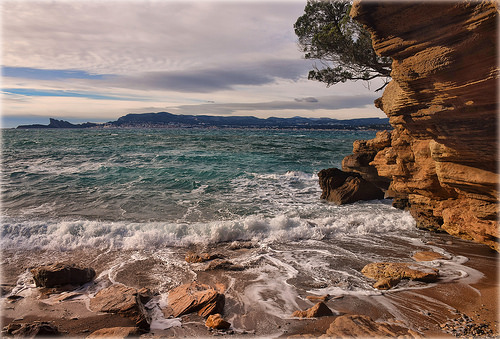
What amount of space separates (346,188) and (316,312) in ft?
30.8

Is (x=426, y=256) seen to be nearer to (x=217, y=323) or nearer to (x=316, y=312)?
(x=316, y=312)

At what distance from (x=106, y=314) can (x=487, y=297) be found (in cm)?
719

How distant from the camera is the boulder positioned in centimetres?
627

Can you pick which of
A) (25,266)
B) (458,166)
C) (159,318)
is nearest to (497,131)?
(458,166)

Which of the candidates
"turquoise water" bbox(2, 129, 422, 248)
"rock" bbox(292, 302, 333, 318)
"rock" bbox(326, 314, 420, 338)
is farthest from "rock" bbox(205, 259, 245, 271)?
"rock" bbox(326, 314, 420, 338)

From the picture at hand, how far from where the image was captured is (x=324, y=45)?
44.4ft

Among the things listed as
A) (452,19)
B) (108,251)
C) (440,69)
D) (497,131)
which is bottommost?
(108,251)

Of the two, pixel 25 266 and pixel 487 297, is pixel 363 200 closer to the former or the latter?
pixel 487 297

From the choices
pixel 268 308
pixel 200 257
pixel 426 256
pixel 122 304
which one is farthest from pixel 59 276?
pixel 426 256

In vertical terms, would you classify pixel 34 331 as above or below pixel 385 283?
above

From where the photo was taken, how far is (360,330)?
436 centimetres

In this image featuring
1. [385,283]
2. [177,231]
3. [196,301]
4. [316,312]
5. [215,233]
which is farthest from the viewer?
[177,231]

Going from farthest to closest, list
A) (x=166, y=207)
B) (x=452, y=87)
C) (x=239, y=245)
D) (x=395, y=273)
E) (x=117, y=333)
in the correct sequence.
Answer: (x=166, y=207) → (x=239, y=245) → (x=395, y=273) → (x=452, y=87) → (x=117, y=333)

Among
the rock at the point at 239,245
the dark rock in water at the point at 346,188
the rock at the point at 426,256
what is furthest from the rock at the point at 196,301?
the dark rock in water at the point at 346,188
